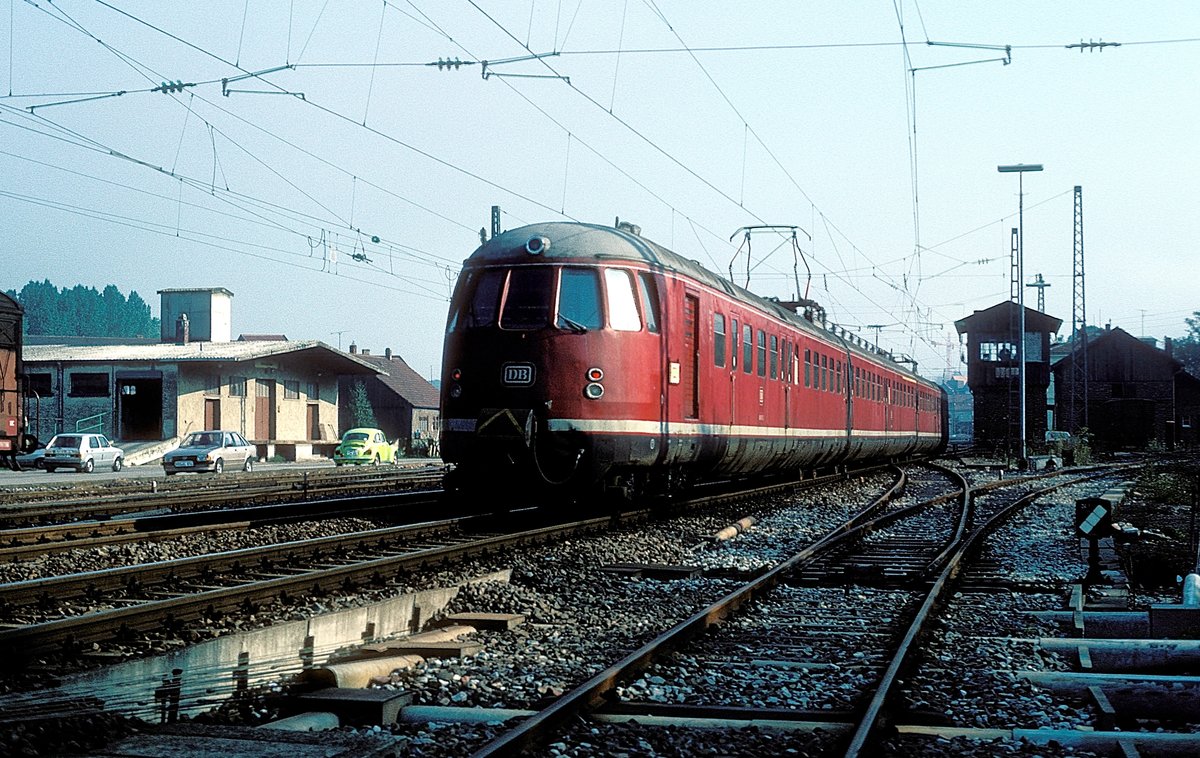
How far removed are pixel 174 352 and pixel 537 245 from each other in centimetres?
3377

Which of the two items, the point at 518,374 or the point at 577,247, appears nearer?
the point at 518,374

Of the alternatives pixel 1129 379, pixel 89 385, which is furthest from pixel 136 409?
pixel 1129 379

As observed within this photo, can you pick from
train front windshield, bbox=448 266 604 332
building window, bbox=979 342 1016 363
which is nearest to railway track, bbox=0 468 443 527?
train front windshield, bbox=448 266 604 332

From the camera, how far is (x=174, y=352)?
144 feet

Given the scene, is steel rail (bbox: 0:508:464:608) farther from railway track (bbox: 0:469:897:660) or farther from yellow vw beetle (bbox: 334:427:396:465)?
yellow vw beetle (bbox: 334:427:396:465)

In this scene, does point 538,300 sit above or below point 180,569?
above

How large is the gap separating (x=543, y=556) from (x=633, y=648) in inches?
169

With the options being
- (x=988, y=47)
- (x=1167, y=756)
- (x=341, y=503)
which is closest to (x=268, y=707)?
(x=1167, y=756)

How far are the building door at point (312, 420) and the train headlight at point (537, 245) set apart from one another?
3851 cm

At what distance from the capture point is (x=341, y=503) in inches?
677

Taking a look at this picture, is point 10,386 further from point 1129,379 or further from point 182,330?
point 1129,379

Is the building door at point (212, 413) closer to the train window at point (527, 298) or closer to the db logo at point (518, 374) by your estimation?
the train window at point (527, 298)

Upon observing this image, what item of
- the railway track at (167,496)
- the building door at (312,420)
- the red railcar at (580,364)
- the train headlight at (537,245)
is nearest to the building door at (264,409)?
the building door at (312,420)

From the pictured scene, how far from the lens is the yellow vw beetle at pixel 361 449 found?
39.5 metres
